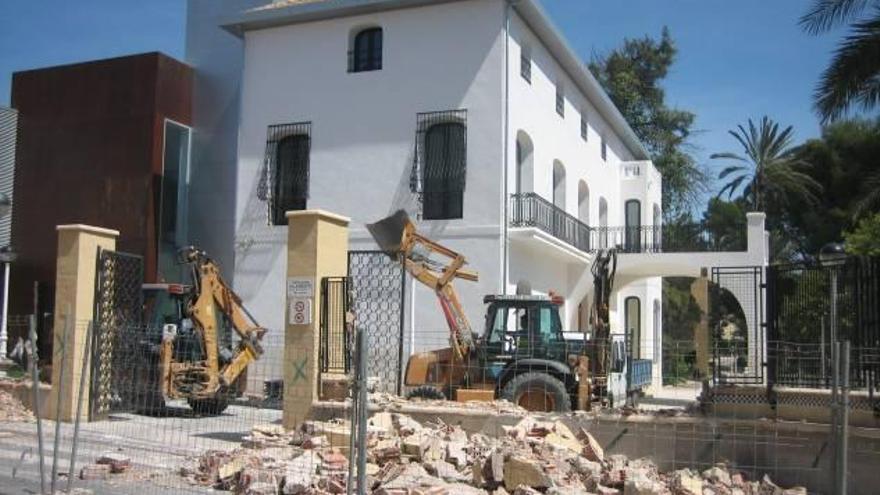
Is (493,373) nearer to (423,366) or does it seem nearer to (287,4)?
(423,366)

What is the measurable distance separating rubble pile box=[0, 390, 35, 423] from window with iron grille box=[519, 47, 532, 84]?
41.3 ft

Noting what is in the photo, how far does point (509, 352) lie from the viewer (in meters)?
14.6

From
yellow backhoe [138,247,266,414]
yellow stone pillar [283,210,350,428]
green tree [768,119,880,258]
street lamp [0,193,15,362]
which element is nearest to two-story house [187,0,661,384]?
yellow backhoe [138,247,266,414]

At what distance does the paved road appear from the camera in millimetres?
9438

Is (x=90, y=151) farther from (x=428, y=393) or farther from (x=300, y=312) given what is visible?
(x=300, y=312)

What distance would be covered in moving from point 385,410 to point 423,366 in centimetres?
330

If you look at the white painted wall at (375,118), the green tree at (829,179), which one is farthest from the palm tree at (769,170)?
the white painted wall at (375,118)

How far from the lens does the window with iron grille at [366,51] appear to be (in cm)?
2175

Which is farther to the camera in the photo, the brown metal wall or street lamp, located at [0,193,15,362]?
the brown metal wall

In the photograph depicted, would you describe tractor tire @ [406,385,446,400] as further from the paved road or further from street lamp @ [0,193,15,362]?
street lamp @ [0,193,15,362]

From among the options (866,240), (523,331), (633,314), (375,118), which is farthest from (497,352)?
(633,314)

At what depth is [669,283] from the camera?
147 ft

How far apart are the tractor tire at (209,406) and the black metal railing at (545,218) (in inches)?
296

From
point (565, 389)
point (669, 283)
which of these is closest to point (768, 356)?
point (565, 389)
